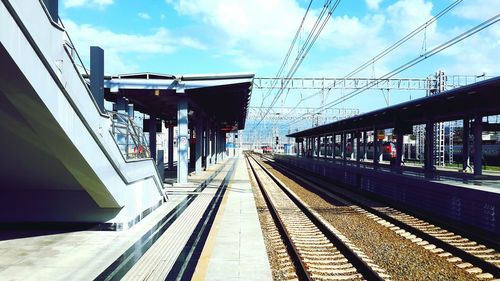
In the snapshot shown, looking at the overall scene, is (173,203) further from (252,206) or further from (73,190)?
(73,190)

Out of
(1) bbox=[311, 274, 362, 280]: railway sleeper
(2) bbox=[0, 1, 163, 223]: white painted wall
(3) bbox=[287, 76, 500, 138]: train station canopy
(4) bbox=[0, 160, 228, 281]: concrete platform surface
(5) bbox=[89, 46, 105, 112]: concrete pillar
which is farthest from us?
(3) bbox=[287, 76, 500, 138]: train station canopy

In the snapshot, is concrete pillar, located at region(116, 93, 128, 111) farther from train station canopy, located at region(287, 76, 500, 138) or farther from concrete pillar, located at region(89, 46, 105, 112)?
train station canopy, located at region(287, 76, 500, 138)

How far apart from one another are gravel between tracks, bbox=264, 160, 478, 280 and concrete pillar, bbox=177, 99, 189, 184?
9.79 meters

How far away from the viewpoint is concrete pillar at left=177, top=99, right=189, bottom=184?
20.2 metres

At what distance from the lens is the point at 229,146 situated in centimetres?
8262

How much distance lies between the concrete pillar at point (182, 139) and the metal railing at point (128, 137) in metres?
8.36

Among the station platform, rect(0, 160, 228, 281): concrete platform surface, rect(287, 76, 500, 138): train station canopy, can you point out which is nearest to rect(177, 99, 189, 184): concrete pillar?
rect(287, 76, 500, 138): train station canopy

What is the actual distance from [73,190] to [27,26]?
15.3ft

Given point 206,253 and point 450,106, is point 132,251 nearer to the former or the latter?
point 206,253

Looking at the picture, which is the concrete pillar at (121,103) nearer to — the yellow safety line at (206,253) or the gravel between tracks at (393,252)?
the yellow safety line at (206,253)

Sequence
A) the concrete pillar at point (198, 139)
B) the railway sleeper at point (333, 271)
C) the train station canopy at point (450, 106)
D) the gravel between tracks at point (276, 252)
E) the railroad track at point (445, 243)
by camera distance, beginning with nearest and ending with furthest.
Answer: the gravel between tracks at point (276, 252) < the railway sleeper at point (333, 271) < the railroad track at point (445, 243) < the train station canopy at point (450, 106) < the concrete pillar at point (198, 139)

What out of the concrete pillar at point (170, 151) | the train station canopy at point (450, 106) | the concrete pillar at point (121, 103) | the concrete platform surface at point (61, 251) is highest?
the concrete pillar at point (121, 103)

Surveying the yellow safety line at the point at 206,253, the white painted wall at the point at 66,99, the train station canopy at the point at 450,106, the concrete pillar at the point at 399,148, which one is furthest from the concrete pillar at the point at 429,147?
the white painted wall at the point at 66,99

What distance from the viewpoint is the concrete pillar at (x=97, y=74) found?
8875 millimetres
